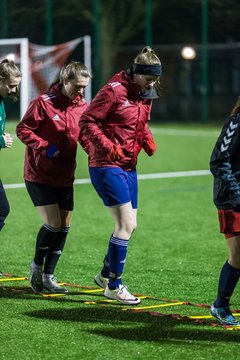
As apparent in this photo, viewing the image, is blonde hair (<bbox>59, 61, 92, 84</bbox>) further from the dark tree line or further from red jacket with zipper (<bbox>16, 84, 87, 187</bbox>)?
the dark tree line

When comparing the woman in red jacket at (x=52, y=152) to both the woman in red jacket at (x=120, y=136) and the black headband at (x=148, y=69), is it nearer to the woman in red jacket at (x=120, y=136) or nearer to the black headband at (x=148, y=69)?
the woman in red jacket at (x=120, y=136)

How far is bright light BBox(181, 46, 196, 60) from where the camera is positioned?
3988 cm

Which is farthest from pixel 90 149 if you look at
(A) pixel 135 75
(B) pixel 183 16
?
(B) pixel 183 16

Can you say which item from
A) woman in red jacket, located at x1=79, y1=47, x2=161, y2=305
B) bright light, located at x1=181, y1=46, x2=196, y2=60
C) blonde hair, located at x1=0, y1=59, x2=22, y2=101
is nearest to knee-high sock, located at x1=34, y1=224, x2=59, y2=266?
woman in red jacket, located at x1=79, y1=47, x2=161, y2=305

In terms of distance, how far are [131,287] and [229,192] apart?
2.40m

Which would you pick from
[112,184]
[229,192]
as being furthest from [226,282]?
[112,184]

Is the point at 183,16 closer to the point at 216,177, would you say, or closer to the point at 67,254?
the point at 67,254

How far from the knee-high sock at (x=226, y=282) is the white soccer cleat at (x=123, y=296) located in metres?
1.09

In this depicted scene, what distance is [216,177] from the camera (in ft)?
23.8

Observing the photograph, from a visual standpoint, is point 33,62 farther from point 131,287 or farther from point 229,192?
point 229,192

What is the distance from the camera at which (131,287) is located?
368 inches

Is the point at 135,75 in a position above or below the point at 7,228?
above

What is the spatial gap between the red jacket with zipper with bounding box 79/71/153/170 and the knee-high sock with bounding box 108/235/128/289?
618 millimetres

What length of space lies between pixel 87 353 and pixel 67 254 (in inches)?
174
